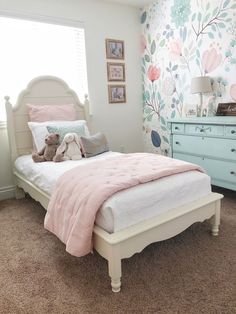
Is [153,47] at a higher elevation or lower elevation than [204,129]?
higher

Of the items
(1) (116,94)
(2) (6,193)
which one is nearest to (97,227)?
(2) (6,193)

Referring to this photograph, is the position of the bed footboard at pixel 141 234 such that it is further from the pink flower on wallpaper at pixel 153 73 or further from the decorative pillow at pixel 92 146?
the pink flower on wallpaper at pixel 153 73

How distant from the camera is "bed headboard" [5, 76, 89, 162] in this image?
3.07 m

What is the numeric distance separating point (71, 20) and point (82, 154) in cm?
185

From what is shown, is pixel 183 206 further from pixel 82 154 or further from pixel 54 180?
pixel 82 154

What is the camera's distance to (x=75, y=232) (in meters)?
1.62

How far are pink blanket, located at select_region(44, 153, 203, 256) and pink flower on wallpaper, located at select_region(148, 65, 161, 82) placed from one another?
207 cm

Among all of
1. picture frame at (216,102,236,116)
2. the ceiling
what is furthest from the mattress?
the ceiling

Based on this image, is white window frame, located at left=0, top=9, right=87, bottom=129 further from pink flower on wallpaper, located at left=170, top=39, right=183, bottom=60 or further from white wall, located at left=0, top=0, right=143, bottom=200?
pink flower on wallpaper, located at left=170, top=39, right=183, bottom=60

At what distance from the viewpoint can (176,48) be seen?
11.6 ft

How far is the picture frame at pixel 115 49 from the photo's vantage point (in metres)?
3.73

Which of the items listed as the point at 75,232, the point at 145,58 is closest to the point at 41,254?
the point at 75,232

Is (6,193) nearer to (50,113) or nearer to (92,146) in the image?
(50,113)

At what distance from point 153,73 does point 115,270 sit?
10.3 ft
